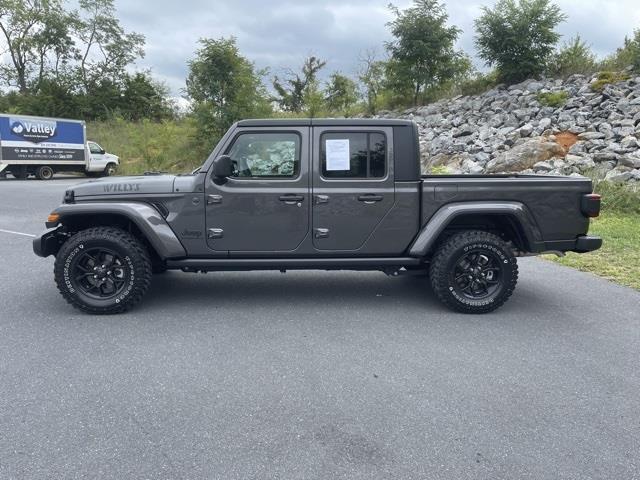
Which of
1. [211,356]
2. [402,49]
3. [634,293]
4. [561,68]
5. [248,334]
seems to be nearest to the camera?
[211,356]

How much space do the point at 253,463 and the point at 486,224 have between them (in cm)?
346

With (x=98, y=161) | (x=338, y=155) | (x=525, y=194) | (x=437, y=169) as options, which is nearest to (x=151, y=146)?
(x=98, y=161)

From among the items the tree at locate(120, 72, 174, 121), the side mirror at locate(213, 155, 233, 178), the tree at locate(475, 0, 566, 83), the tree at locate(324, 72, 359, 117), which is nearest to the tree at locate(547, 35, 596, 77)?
the tree at locate(475, 0, 566, 83)

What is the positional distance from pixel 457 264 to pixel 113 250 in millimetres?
3222

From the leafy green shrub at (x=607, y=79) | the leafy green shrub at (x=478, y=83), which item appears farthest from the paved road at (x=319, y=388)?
the leafy green shrub at (x=478, y=83)

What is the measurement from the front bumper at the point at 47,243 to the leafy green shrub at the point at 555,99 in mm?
15829

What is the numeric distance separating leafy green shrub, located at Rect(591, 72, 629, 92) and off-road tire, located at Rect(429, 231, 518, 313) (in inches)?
562

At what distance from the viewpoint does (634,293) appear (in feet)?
17.5

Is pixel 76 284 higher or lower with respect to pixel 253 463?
higher

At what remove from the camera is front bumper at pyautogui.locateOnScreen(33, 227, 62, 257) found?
4.69 m

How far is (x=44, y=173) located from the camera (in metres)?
24.2

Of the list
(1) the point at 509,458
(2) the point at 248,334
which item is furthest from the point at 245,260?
(1) the point at 509,458

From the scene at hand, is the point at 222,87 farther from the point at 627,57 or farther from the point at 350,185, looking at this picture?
the point at 350,185

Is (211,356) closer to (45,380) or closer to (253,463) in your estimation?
(45,380)
